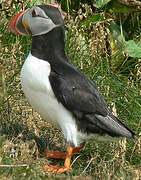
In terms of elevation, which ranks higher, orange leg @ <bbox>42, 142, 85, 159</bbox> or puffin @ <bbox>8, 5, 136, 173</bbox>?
puffin @ <bbox>8, 5, 136, 173</bbox>

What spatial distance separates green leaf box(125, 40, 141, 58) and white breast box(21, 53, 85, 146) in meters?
2.36

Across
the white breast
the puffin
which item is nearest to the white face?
the puffin

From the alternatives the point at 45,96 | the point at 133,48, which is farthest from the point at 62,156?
the point at 133,48

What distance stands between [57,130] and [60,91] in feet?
3.42

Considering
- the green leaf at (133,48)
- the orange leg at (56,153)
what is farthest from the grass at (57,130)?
the green leaf at (133,48)

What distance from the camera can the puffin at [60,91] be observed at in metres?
4.21

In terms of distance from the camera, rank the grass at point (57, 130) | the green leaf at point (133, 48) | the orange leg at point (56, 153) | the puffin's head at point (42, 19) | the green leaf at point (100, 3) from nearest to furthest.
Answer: the grass at point (57, 130) < the puffin's head at point (42, 19) < the orange leg at point (56, 153) < the green leaf at point (133, 48) < the green leaf at point (100, 3)

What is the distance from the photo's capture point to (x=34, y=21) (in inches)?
174

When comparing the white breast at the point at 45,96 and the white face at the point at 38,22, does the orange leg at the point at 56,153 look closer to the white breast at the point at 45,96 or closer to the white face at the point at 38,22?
the white breast at the point at 45,96

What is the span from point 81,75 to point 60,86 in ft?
1.03

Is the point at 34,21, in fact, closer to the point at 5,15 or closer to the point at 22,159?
the point at 22,159

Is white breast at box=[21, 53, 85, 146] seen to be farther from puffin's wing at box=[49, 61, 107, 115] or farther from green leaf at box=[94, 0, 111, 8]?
green leaf at box=[94, 0, 111, 8]

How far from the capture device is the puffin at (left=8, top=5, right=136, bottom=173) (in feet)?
13.8

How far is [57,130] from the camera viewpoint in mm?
5145
